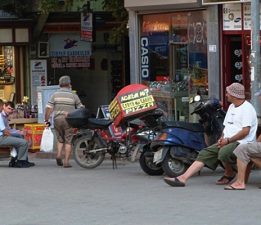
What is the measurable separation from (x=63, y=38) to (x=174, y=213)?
1300cm

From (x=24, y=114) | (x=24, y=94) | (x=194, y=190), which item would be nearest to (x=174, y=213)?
(x=194, y=190)

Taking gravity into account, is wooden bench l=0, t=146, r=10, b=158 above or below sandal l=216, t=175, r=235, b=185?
above

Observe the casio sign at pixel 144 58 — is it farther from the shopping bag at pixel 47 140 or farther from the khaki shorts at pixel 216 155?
the khaki shorts at pixel 216 155

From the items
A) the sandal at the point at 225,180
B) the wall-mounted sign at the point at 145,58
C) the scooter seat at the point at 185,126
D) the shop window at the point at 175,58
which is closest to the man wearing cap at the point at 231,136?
the sandal at the point at 225,180

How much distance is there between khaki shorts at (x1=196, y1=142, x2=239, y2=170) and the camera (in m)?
9.93

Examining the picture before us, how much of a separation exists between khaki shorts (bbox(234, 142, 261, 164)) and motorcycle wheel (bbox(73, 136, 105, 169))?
10.7 ft

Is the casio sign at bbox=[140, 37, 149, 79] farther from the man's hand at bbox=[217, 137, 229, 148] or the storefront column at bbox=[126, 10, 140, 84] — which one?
the man's hand at bbox=[217, 137, 229, 148]

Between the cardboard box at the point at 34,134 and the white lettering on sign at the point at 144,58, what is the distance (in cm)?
269

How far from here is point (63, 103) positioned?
42.1ft

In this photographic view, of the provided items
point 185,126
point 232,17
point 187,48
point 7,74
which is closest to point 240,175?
point 185,126

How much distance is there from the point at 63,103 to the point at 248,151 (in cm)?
429

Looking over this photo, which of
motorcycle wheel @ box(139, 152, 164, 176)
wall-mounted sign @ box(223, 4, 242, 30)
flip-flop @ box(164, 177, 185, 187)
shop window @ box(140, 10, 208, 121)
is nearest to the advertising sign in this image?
shop window @ box(140, 10, 208, 121)

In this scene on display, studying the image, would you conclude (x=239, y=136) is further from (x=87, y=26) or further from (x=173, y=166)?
(x=87, y=26)

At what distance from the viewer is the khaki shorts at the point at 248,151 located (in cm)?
968
